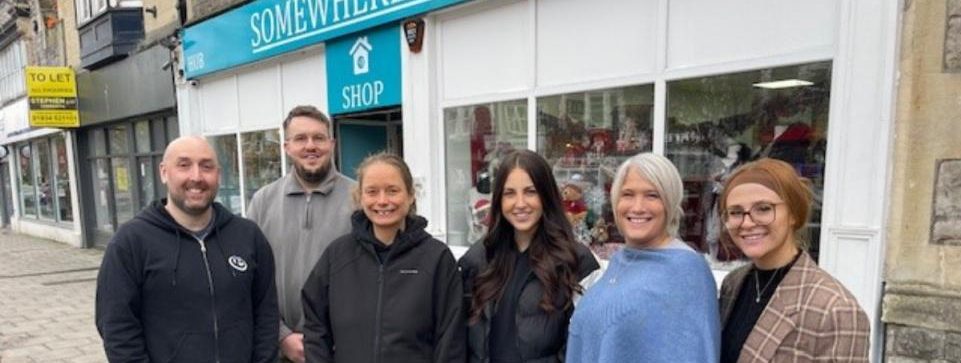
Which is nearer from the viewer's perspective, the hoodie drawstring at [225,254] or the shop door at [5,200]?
the hoodie drawstring at [225,254]

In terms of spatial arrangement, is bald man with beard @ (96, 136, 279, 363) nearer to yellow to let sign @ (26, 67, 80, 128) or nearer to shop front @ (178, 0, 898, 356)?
shop front @ (178, 0, 898, 356)

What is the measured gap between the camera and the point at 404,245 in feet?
6.84

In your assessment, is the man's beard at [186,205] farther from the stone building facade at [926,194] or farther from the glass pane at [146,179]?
the glass pane at [146,179]

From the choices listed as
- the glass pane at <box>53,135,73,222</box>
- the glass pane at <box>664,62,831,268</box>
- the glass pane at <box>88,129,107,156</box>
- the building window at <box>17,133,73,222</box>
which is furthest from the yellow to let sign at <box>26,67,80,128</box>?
the glass pane at <box>664,62,831,268</box>

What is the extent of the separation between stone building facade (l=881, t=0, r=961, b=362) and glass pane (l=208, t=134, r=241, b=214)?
7902 mm

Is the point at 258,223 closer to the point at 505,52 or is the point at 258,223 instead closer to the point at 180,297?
the point at 180,297

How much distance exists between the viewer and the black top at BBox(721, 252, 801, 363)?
4.98 ft

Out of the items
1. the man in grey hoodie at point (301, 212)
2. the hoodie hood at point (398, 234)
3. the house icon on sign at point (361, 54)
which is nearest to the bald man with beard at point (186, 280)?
the man in grey hoodie at point (301, 212)

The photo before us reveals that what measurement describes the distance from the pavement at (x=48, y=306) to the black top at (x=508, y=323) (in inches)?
183

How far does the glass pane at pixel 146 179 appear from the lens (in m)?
10.6

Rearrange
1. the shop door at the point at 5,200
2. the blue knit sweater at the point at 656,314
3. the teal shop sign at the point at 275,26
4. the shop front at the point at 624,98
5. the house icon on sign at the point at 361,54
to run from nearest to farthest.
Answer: the blue knit sweater at the point at 656,314 < the shop front at the point at 624,98 < the teal shop sign at the point at 275,26 < the house icon on sign at the point at 361,54 < the shop door at the point at 5,200

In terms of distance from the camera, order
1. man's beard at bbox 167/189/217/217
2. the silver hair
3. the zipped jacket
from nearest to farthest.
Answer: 1. the silver hair
2. the zipped jacket
3. man's beard at bbox 167/189/217/217

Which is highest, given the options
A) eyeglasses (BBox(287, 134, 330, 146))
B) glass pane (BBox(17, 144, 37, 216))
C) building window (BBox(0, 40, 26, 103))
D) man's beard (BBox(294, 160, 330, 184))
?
building window (BBox(0, 40, 26, 103))

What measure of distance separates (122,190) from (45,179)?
4.87 m
